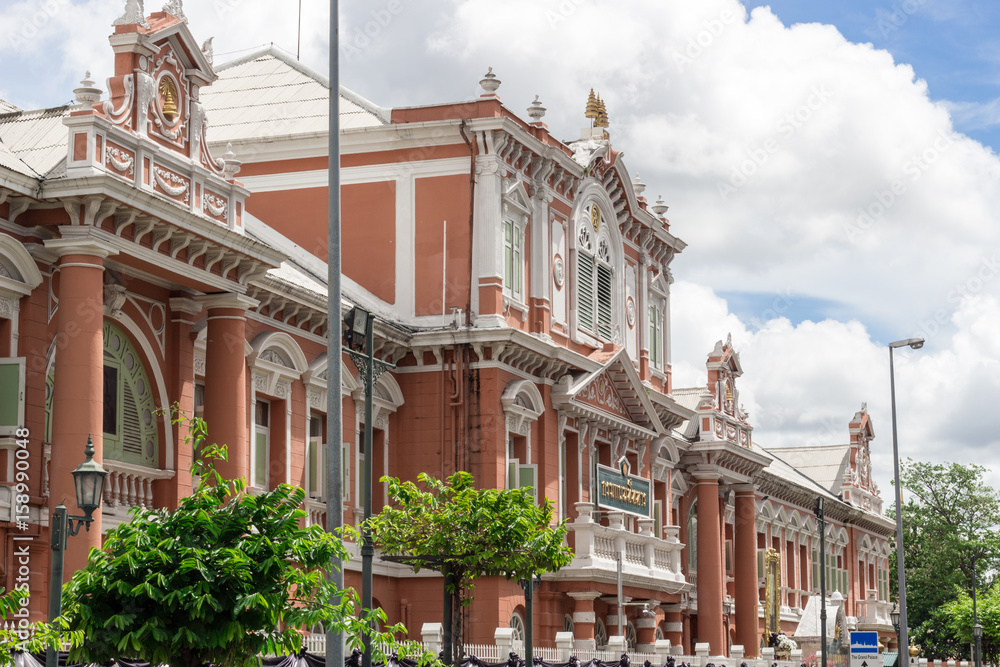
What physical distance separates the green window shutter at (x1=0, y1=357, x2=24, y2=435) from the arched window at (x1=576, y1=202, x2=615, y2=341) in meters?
18.1

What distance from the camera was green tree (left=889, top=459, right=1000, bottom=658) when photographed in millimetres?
86562

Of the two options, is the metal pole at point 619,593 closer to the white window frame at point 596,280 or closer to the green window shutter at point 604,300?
the white window frame at point 596,280

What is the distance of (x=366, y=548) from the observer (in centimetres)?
1992

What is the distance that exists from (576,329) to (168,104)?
15.6 meters

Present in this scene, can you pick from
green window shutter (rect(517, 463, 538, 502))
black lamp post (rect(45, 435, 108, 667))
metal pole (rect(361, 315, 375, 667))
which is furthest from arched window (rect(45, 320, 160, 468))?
green window shutter (rect(517, 463, 538, 502))

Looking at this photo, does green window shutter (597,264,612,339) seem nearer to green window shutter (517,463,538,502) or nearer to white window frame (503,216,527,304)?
white window frame (503,216,527,304)

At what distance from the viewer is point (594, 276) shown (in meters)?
39.3

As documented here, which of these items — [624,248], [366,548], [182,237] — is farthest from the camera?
[624,248]

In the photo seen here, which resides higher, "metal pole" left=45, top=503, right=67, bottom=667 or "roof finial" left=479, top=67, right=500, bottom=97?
"roof finial" left=479, top=67, right=500, bottom=97

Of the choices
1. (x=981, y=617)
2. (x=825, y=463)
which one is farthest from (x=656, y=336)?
(x=981, y=617)

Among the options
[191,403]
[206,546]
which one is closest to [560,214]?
[191,403]

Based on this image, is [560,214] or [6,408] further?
[560,214]

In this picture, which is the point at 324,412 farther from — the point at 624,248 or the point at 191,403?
the point at 624,248

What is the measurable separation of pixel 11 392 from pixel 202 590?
7509mm
